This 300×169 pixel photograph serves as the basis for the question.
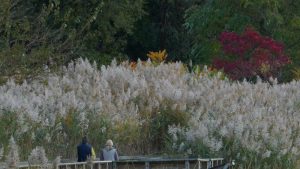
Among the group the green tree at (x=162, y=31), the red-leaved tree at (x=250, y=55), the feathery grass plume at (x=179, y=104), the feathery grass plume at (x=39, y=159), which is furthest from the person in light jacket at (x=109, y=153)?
the green tree at (x=162, y=31)

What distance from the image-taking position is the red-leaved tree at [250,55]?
33.7 metres

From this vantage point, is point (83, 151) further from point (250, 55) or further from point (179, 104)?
point (250, 55)

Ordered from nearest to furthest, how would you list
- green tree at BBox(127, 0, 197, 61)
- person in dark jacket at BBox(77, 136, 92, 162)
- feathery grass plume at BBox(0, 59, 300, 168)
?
person in dark jacket at BBox(77, 136, 92, 162) < feathery grass plume at BBox(0, 59, 300, 168) < green tree at BBox(127, 0, 197, 61)

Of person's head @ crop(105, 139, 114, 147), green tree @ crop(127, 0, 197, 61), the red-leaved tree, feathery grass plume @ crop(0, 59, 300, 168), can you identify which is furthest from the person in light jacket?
green tree @ crop(127, 0, 197, 61)

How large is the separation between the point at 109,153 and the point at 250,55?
56.0 ft

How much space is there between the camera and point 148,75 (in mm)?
25328

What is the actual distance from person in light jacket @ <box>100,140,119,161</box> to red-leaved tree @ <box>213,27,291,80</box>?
1572cm

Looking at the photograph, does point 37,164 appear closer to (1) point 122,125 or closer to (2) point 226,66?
(1) point 122,125

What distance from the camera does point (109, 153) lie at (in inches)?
703

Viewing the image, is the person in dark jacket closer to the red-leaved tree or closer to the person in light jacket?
the person in light jacket

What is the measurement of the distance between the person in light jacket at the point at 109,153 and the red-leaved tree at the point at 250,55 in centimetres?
1572

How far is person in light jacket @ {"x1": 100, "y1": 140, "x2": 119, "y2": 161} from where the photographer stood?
17828mm

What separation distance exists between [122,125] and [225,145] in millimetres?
1819

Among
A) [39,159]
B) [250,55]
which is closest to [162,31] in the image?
[250,55]
